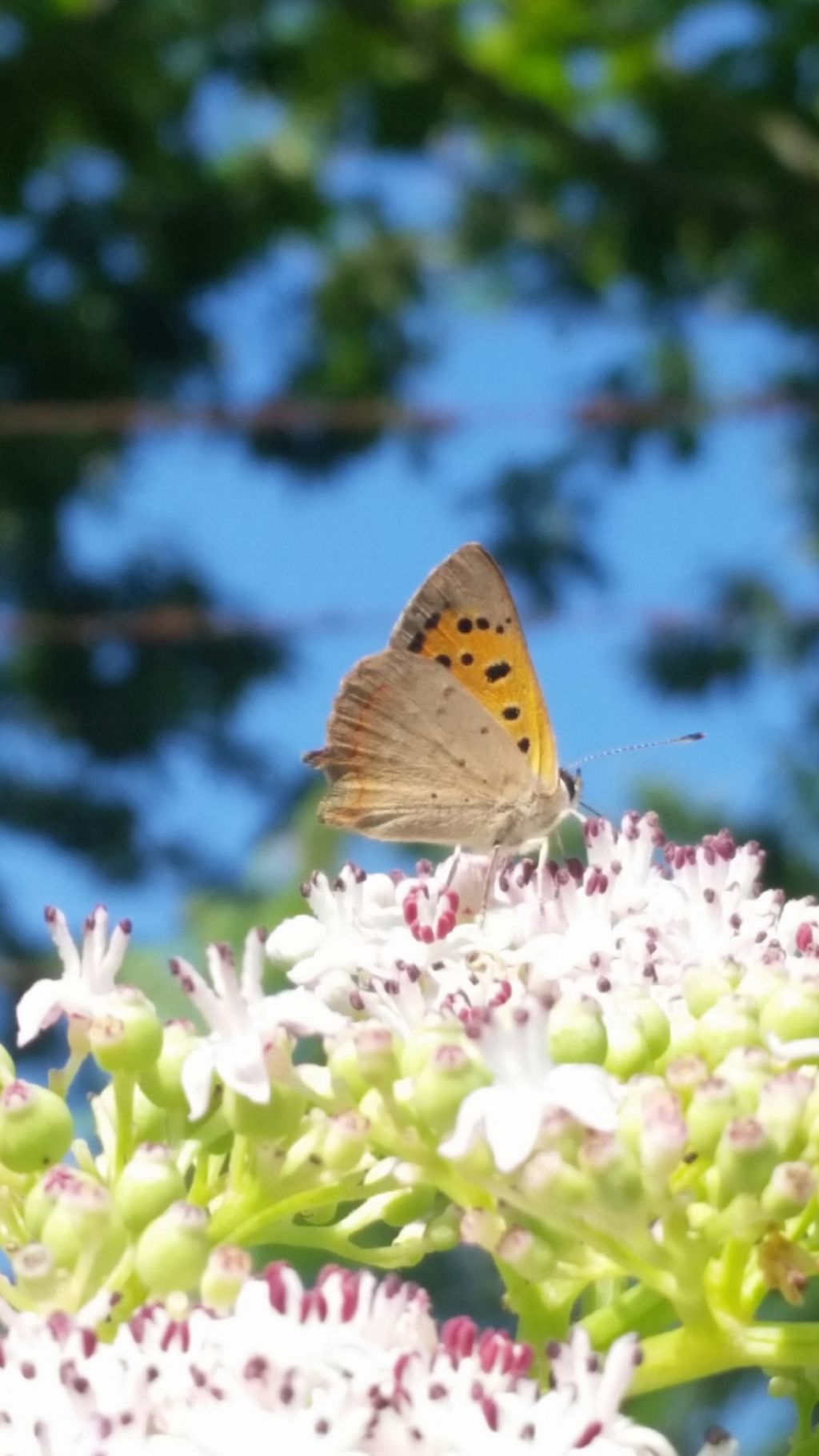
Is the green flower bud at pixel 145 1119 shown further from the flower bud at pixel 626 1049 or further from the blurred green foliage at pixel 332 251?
the blurred green foliage at pixel 332 251

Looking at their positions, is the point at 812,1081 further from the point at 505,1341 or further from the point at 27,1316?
the point at 27,1316

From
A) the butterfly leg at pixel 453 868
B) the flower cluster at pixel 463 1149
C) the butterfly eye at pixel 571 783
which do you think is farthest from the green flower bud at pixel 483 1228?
the butterfly eye at pixel 571 783

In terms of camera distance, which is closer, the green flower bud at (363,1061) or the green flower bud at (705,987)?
the green flower bud at (363,1061)

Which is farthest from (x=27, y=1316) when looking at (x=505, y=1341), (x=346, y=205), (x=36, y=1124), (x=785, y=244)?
(x=346, y=205)

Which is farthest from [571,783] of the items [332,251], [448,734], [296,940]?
[332,251]

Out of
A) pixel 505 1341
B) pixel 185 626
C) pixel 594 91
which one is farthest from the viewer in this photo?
pixel 594 91

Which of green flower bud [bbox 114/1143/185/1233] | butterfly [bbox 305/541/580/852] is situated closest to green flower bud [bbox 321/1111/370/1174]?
green flower bud [bbox 114/1143/185/1233]

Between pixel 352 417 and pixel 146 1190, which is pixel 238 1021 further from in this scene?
pixel 352 417
